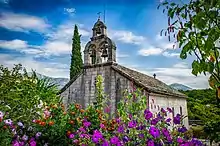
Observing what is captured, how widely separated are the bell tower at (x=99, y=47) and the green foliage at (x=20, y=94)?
5.60 m

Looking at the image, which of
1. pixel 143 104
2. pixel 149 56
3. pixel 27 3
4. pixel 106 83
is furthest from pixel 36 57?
pixel 106 83

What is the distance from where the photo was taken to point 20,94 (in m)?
5.16

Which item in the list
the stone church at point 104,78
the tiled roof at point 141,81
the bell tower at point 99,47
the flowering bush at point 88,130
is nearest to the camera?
the flowering bush at point 88,130

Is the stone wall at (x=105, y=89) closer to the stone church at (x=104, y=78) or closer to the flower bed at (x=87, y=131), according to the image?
the stone church at (x=104, y=78)

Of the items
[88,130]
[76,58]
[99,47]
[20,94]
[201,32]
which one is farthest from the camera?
[76,58]

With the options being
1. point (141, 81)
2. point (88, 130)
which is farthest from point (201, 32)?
point (141, 81)

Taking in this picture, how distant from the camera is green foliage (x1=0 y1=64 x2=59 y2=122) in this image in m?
4.57

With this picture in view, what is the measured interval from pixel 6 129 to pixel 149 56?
3.83 m

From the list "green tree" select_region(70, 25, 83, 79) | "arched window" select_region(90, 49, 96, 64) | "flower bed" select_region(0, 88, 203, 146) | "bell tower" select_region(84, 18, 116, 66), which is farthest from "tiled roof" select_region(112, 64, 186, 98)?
"green tree" select_region(70, 25, 83, 79)

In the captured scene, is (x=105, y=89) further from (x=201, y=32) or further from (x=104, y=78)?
(x=201, y=32)

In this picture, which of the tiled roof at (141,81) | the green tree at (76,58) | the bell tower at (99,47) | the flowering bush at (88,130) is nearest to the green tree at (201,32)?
the flowering bush at (88,130)

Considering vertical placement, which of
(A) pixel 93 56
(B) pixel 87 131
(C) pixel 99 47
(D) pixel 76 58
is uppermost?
(D) pixel 76 58

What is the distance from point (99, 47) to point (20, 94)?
6738mm

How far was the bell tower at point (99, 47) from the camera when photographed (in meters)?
11.0
